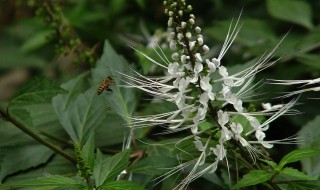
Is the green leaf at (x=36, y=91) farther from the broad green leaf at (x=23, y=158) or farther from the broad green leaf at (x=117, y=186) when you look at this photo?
the broad green leaf at (x=117, y=186)

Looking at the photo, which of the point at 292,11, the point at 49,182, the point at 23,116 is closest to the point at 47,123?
the point at 23,116

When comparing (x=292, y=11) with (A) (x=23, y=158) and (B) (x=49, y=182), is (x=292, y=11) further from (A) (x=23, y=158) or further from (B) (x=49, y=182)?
(B) (x=49, y=182)

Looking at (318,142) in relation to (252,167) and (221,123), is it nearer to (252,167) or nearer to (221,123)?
(252,167)

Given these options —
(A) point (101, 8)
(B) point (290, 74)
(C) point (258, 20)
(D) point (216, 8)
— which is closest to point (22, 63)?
(A) point (101, 8)

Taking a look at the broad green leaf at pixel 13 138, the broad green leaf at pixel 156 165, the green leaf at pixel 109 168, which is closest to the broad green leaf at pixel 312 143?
the broad green leaf at pixel 156 165

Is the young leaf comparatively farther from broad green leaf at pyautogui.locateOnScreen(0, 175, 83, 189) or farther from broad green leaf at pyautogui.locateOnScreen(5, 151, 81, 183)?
broad green leaf at pyautogui.locateOnScreen(0, 175, 83, 189)

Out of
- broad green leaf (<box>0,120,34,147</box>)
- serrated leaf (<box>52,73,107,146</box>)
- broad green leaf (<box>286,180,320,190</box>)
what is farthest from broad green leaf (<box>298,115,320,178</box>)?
broad green leaf (<box>0,120,34,147</box>)
